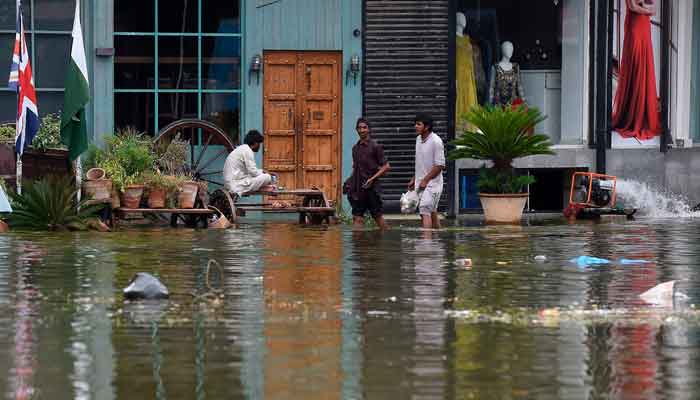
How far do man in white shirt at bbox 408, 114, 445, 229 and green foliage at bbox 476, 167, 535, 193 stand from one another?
2081 mm

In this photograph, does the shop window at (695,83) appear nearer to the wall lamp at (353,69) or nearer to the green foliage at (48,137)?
the wall lamp at (353,69)

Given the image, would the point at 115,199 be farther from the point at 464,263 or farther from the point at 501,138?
the point at 464,263

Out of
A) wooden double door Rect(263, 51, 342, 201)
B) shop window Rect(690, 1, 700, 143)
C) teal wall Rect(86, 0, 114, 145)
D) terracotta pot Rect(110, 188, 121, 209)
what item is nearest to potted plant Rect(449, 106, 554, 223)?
wooden double door Rect(263, 51, 342, 201)

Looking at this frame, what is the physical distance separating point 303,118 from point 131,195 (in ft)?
13.4

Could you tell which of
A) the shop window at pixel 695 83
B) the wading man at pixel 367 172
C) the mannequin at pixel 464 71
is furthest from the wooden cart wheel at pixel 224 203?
the shop window at pixel 695 83

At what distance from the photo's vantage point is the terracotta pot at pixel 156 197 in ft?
71.5

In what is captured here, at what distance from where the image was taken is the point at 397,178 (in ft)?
82.8

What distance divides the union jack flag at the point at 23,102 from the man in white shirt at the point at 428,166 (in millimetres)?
4771

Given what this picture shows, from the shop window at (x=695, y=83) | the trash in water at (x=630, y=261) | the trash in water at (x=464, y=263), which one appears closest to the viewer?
the trash in water at (x=464, y=263)

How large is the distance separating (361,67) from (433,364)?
610 inches

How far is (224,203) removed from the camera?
881 inches

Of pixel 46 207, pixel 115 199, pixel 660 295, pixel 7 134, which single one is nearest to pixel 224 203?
pixel 115 199

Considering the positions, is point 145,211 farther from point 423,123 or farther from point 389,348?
point 389,348

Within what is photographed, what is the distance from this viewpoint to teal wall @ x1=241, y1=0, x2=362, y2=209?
2461 cm
